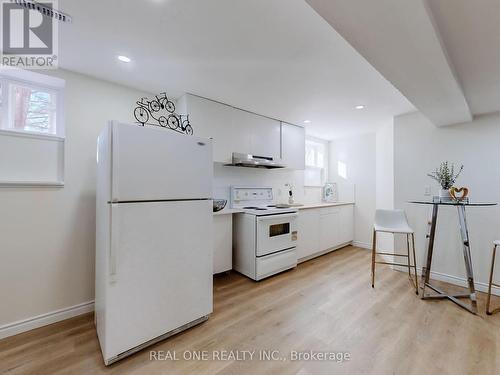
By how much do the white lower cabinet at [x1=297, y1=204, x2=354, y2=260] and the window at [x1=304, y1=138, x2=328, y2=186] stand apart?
2.74 feet

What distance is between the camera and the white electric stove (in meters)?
2.72

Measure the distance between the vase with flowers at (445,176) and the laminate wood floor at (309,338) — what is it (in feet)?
3.79

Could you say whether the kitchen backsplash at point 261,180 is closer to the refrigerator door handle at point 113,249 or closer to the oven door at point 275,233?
the oven door at point 275,233

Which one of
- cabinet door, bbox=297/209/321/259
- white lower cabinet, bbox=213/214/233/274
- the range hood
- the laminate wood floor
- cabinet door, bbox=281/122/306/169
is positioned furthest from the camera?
cabinet door, bbox=281/122/306/169

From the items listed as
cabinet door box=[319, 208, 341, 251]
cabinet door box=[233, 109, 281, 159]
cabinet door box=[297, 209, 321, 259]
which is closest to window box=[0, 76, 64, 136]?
cabinet door box=[233, 109, 281, 159]

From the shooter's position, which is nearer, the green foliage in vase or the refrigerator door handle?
the refrigerator door handle

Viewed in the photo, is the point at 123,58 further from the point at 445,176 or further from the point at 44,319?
the point at 445,176

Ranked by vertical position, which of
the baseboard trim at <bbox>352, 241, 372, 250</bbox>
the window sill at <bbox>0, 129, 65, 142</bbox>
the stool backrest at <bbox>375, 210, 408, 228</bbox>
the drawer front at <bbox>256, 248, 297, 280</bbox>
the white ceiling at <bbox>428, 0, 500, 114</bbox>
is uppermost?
the white ceiling at <bbox>428, 0, 500, 114</bbox>

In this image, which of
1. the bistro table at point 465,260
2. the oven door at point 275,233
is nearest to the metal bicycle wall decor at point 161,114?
the oven door at point 275,233

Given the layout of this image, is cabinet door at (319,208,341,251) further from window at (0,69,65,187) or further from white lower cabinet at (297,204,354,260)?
window at (0,69,65,187)

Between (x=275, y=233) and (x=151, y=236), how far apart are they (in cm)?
176

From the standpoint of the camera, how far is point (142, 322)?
154cm

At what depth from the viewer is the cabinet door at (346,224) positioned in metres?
4.10

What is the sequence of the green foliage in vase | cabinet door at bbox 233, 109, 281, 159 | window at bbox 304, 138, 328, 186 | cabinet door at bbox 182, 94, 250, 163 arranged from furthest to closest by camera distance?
Result: window at bbox 304, 138, 328, 186 < cabinet door at bbox 233, 109, 281, 159 < cabinet door at bbox 182, 94, 250, 163 < the green foliage in vase
